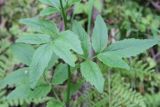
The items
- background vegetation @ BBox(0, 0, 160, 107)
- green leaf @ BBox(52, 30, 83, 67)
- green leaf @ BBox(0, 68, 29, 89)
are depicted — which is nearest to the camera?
green leaf @ BBox(52, 30, 83, 67)

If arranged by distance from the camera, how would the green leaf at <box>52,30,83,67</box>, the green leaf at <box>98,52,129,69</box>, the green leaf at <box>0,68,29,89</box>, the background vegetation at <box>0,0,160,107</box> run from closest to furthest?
the green leaf at <box>52,30,83,67</box> → the green leaf at <box>98,52,129,69</box> → the green leaf at <box>0,68,29,89</box> → the background vegetation at <box>0,0,160,107</box>

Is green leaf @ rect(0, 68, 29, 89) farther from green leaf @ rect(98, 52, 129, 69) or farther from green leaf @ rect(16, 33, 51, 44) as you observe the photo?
green leaf @ rect(98, 52, 129, 69)

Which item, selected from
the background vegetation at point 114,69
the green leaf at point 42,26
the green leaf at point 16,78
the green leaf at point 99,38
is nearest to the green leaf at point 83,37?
the green leaf at point 99,38

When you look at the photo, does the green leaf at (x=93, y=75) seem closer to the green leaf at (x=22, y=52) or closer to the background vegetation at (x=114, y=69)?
the green leaf at (x=22, y=52)

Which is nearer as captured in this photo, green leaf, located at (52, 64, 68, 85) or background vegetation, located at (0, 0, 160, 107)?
green leaf, located at (52, 64, 68, 85)

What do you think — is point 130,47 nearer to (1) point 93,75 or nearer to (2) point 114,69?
(1) point 93,75

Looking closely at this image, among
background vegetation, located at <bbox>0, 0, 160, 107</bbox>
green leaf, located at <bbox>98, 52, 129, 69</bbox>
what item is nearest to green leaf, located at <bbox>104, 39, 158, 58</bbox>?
green leaf, located at <bbox>98, 52, 129, 69</bbox>
